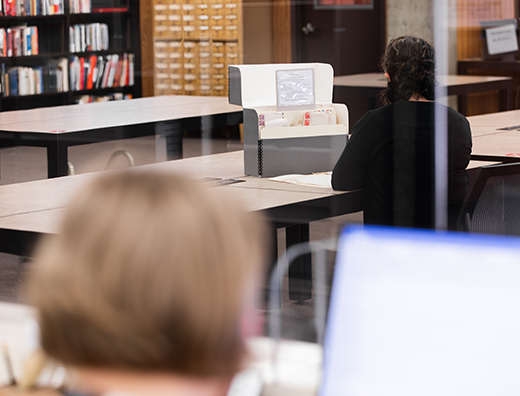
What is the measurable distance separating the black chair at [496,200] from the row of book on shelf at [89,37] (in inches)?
Answer: 77.2

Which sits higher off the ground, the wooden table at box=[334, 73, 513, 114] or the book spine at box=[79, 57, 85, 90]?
the book spine at box=[79, 57, 85, 90]

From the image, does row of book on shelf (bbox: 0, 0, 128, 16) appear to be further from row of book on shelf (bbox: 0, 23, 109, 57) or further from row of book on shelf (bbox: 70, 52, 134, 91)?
row of book on shelf (bbox: 70, 52, 134, 91)

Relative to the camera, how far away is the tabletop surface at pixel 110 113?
3.48m

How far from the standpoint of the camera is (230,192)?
204 cm

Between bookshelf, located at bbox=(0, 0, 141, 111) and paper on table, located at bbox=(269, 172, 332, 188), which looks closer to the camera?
paper on table, located at bbox=(269, 172, 332, 188)

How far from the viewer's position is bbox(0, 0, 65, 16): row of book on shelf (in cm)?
333

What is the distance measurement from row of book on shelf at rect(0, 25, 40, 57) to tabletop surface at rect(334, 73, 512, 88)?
1.40 m

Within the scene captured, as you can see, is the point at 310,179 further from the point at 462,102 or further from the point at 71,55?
the point at 71,55

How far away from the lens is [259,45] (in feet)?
10.8

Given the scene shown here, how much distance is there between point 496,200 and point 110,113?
2078mm

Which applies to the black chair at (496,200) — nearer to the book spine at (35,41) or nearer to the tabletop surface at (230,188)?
the tabletop surface at (230,188)

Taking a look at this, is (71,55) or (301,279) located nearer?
(301,279)

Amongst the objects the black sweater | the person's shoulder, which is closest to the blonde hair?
the black sweater

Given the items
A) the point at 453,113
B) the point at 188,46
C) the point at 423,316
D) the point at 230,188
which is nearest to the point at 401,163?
the point at 453,113
